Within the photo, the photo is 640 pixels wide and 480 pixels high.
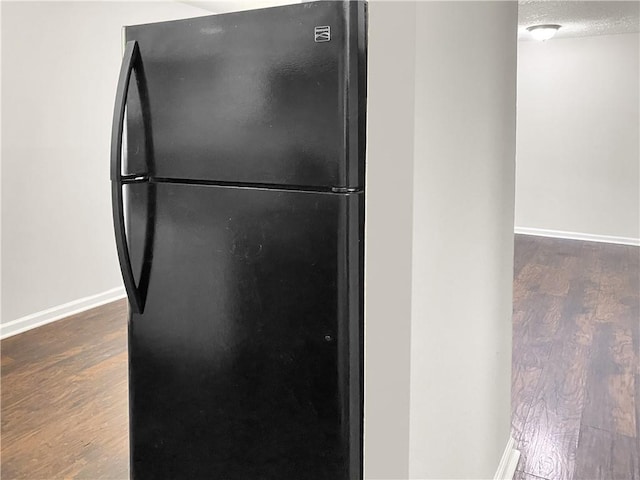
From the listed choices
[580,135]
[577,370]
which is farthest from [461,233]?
[580,135]

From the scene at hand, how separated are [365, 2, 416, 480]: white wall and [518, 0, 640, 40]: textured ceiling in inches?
158

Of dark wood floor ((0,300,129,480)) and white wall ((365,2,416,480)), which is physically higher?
white wall ((365,2,416,480))

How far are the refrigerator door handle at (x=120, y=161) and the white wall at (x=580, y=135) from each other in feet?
20.2

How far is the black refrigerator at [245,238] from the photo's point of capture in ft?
4.02

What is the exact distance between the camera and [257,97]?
131 centimetres

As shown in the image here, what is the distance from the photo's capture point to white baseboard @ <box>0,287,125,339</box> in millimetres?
3629

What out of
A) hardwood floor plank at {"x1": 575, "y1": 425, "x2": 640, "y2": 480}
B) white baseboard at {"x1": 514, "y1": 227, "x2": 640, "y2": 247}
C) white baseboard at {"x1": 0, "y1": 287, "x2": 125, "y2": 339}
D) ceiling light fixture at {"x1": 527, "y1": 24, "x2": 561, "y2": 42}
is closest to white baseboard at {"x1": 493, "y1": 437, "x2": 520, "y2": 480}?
hardwood floor plank at {"x1": 575, "y1": 425, "x2": 640, "y2": 480}

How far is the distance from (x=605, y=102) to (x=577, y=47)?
69cm

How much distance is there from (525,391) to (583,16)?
382cm

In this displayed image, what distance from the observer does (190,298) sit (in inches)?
59.0

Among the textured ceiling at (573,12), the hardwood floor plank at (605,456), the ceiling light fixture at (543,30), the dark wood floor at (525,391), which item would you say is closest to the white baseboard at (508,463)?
Answer: the dark wood floor at (525,391)

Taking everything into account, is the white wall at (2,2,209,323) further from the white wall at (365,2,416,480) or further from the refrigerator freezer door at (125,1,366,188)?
the white wall at (365,2,416,480)

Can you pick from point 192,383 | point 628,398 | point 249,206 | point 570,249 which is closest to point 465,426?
point 192,383

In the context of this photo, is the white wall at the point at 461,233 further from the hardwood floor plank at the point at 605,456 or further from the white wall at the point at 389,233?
the hardwood floor plank at the point at 605,456
